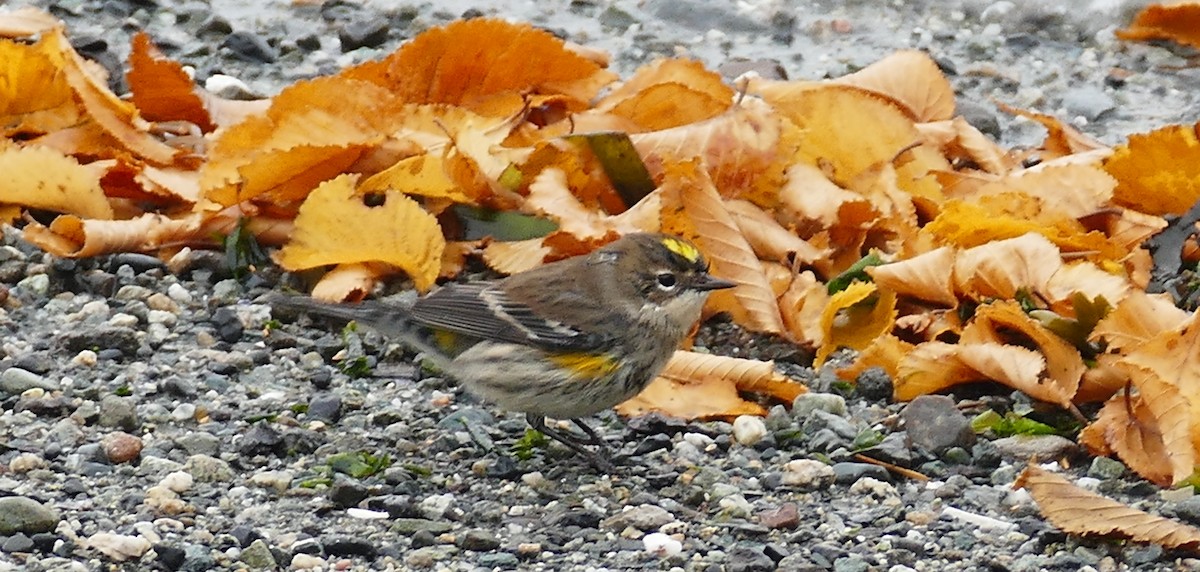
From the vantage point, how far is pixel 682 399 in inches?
213

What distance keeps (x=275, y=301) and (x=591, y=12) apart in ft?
13.9

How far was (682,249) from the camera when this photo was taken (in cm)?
545

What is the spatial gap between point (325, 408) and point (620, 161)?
1491 mm

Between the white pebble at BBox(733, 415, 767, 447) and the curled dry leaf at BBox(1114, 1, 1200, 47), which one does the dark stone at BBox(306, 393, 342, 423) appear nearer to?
the white pebble at BBox(733, 415, 767, 447)

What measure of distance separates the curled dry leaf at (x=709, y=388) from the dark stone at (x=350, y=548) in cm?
129

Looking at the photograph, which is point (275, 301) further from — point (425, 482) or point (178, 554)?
point (178, 554)

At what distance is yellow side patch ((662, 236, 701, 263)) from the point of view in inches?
214

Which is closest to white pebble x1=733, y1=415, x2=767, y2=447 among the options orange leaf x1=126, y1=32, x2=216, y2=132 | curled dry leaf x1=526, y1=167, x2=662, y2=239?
curled dry leaf x1=526, y1=167, x2=662, y2=239

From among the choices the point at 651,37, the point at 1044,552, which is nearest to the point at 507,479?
the point at 1044,552

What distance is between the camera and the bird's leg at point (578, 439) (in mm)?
5093

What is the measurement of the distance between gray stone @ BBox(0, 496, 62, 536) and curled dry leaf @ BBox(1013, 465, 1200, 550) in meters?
2.46

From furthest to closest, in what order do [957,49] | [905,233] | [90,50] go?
1. [957,49]
2. [90,50]
3. [905,233]

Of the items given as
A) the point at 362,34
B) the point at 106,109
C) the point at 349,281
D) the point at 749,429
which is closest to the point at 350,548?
the point at 749,429

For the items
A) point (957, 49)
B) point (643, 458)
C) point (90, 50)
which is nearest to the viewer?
point (643, 458)
